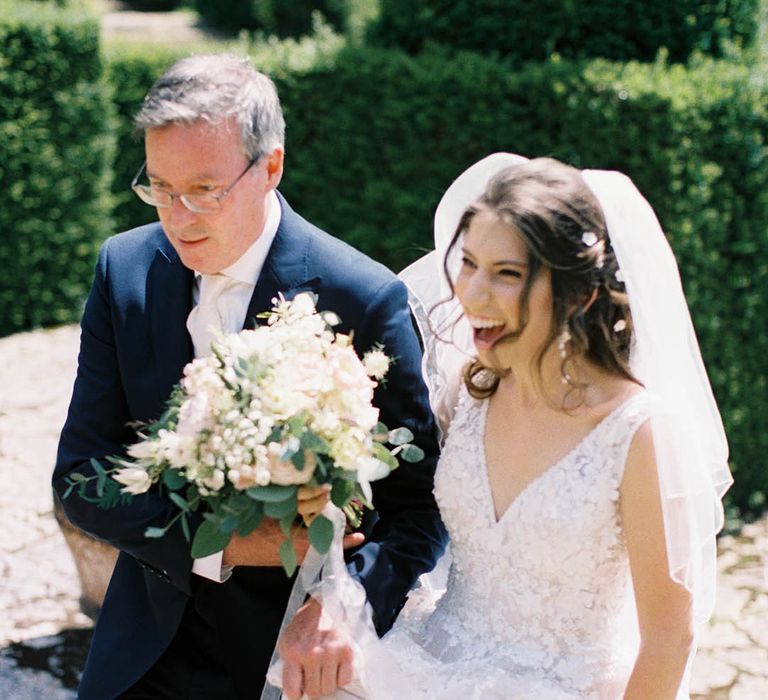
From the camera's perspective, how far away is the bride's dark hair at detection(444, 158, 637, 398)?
2.43 meters

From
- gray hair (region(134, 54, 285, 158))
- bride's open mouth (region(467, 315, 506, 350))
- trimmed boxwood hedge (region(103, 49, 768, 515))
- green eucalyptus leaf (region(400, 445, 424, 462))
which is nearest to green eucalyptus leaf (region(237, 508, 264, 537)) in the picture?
green eucalyptus leaf (region(400, 445, 424, 462))

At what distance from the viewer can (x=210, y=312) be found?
9.20ft

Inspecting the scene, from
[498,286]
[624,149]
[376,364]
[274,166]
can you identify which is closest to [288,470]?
[376,364]

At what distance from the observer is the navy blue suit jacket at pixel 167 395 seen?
2715 millimetres

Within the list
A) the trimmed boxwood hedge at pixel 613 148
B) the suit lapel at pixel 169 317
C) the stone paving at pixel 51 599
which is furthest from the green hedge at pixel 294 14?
the suit lapel at pixel 169 317

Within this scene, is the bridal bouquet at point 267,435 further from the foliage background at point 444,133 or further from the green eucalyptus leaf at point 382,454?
the foliage background at point 444,133

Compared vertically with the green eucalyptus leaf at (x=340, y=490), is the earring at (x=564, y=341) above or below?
above

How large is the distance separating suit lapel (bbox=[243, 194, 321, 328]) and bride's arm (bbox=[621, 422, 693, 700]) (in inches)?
35.8

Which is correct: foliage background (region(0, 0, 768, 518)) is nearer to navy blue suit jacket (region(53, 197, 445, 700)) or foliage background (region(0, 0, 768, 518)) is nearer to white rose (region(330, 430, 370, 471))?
navy blue suit jacket (region(53, 197, 445, 700))

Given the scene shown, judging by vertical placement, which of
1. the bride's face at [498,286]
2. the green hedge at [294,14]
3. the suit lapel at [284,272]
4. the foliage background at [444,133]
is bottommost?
the green hedge at [294,14]

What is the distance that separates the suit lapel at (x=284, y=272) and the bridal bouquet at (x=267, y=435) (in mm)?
382

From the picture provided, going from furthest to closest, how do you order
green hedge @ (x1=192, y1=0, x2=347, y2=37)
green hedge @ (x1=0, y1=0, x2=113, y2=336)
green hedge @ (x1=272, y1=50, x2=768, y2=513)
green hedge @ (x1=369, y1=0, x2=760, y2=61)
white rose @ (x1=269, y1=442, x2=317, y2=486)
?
green hedge @ (x1=192, y1=0, x2=347, y2=37) → green hedge @ (x1=0, y1=0, x2=113, y2=336) → green hedge @ (x1=369, y1=0, x2=760, y2=61) → green hedge @ (x1=272, y1=50, x2=768, y2=513) → white rose @ (x1=269, y1=442, x2=317, y2=486)

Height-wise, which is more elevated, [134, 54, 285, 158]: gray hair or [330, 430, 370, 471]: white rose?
[134, 54, 285, 158]: gray hair

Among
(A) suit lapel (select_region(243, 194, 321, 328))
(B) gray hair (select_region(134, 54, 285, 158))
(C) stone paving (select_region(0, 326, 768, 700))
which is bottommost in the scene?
(C) stone paving (select_region(0, 326, 768, 700))
